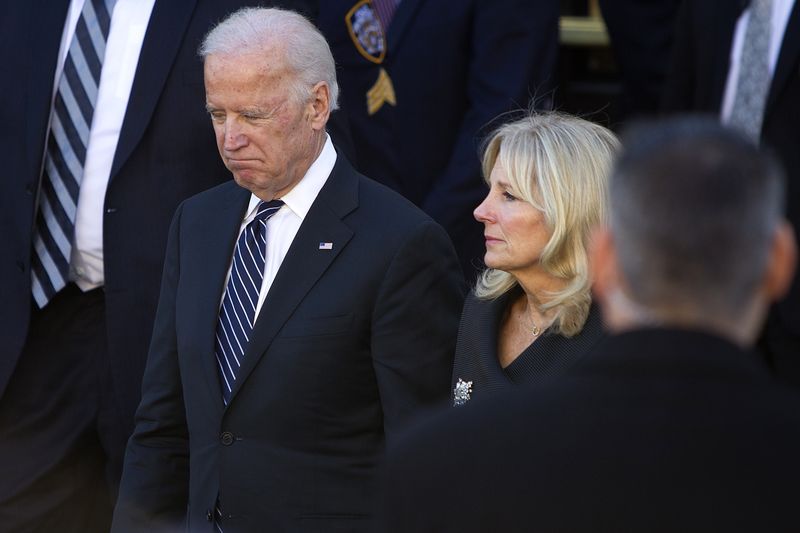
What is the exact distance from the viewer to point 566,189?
303 cm

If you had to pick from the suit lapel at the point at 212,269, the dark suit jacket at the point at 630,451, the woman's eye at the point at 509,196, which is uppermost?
the dark suit jacket at the point at 630,451

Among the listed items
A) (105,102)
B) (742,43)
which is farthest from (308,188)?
(742,43)

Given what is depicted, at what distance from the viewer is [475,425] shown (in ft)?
5.23

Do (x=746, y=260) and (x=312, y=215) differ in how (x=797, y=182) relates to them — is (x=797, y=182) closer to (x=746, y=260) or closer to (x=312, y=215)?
(x=312, y=215)

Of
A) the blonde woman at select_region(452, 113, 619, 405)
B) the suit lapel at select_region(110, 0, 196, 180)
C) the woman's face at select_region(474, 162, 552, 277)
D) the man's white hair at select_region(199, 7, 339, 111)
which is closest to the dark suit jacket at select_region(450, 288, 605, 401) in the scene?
the blonde woman at select_region(452, 113, 619, 405)

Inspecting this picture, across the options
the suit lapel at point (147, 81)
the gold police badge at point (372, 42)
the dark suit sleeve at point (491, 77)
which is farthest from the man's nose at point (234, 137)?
the gold police badge at point (372, 42)

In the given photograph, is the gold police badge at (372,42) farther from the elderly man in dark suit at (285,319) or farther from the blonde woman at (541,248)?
the blonde woman at (541,248)

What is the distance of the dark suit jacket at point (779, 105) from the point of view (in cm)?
384

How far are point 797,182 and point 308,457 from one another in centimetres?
167

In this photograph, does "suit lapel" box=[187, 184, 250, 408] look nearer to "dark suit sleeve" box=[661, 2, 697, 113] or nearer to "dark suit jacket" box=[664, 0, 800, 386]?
"dark suit jacket" box=[664, 0, 800, 386]

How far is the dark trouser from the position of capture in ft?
13.0

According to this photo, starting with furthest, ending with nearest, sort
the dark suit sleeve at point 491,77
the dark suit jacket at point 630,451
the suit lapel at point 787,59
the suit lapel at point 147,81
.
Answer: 1. the dark suit sleeve at point 491,77
2. the suit lapel at point 787,59
3. the suit lapel at point 147,81
4. the dark suit jacket at point 630,451

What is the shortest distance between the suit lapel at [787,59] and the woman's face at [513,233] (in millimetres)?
1178

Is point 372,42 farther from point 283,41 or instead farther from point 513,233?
point 513,233
